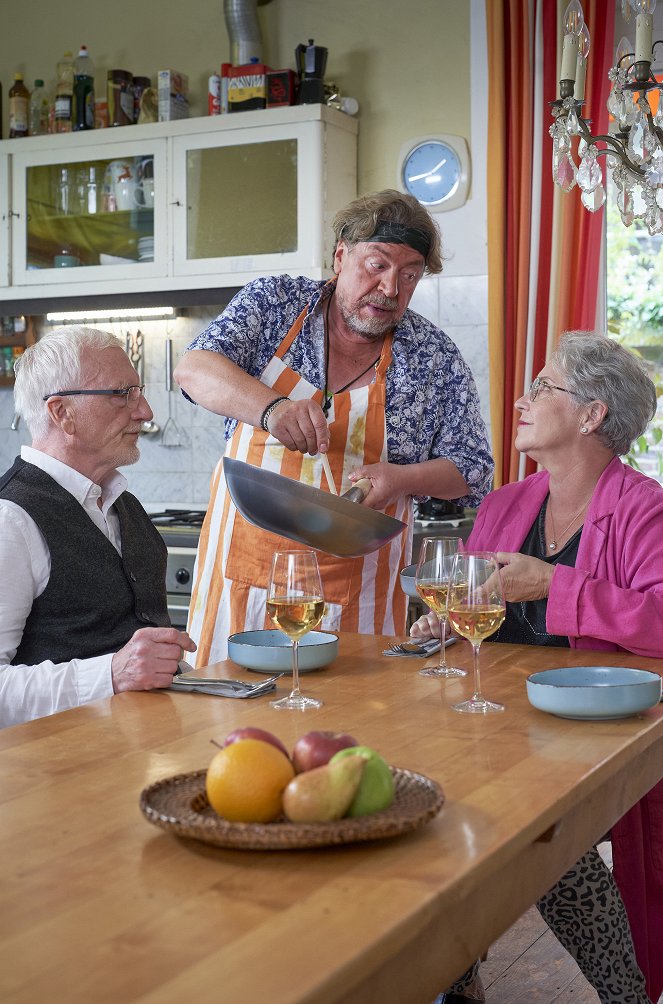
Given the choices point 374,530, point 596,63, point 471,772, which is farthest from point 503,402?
point 471,772

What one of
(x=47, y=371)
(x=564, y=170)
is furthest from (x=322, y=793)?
(x=564, y=170)

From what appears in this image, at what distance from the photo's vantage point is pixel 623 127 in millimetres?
2322

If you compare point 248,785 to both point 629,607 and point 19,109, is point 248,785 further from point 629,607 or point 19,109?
point 19,109

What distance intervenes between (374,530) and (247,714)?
45cm

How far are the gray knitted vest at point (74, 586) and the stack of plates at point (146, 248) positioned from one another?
7.52 feet

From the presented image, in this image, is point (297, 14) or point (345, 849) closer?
point (345, 849)

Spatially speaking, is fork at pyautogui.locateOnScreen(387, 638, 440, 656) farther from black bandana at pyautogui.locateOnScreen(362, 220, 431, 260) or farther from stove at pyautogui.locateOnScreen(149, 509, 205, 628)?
stove at pyautogui.locateOnScreen(149, 509, 205, 628)

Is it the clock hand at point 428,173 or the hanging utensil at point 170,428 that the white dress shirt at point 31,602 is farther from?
the hanging utensil at point 170,428

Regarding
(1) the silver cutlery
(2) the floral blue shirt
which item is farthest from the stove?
(1) the silver cutlery

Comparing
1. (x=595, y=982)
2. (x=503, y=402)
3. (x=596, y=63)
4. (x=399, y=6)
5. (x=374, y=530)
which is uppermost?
(x=399, y=6)

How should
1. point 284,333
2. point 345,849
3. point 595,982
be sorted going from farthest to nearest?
point 284,333 → point 595,982 → point 345,849

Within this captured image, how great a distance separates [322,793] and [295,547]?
1405mm

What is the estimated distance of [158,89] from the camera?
4.24m

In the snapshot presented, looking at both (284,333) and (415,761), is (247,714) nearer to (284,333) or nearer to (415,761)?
(415,761)
